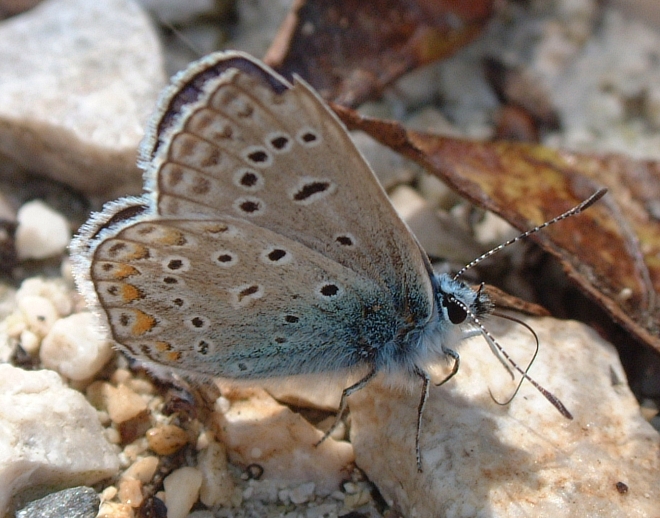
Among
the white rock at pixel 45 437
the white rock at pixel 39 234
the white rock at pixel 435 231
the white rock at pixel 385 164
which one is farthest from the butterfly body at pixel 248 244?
the white rock at pixel 385 164

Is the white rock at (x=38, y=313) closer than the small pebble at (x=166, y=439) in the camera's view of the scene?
No

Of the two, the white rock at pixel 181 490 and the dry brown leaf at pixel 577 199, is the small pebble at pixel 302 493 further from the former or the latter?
the dry brown leaf at pixel 577 199

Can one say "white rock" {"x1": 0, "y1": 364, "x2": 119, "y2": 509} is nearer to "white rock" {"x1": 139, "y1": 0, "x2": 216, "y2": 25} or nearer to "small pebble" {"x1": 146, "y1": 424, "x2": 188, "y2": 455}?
"small pebble" {"x1": 146, "y1": 424, "x2": 188, "y2": 455}

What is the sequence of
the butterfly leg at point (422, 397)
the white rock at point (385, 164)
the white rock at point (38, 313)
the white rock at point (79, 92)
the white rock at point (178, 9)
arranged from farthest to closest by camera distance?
the white rock at point (178, 9), the white rock at point (385, 164), the white rock at point (79, 92), the white rock at point (38, 313), the butterfly leg at point (422, 397)

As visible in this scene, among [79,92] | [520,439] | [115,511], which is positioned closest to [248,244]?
[115,511]

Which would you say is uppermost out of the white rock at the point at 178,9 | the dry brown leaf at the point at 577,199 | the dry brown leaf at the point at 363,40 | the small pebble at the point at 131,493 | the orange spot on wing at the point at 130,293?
the dry brown leaf at the point at 363,40

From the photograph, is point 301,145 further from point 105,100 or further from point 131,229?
point 105,100

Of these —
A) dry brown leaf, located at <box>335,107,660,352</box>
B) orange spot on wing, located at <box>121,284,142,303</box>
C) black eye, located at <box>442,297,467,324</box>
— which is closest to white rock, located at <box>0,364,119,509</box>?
orange spot on wing, located at <box>121,284,142,303</box>
